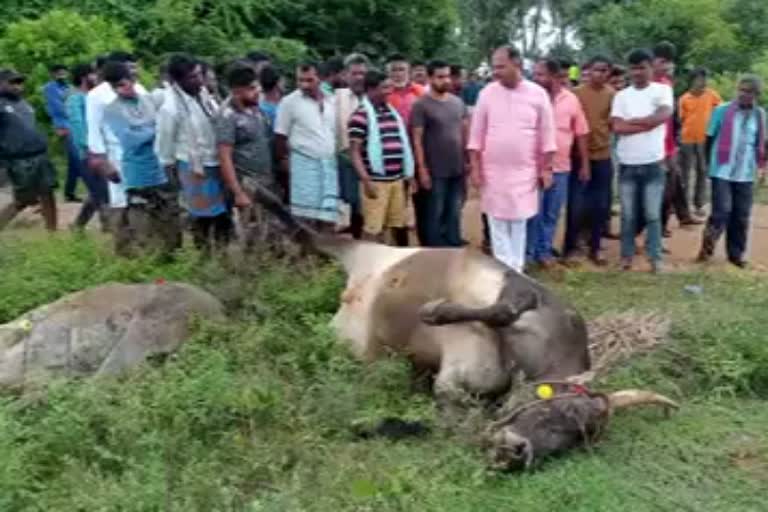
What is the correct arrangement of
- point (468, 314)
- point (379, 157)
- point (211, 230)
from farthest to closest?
point (379, 157), point (211, 230), point (468, 314)

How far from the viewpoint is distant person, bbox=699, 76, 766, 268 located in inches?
335

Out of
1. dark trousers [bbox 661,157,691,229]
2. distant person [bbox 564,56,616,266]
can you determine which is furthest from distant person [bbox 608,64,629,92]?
dark trousers [bbox 661,157,691,229]

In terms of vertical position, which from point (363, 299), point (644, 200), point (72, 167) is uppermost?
point (363, 299)

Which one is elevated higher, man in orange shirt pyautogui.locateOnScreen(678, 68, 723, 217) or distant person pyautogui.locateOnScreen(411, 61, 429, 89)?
distant person pyautogui.locateOnScreen(411, 61, 429, 89)

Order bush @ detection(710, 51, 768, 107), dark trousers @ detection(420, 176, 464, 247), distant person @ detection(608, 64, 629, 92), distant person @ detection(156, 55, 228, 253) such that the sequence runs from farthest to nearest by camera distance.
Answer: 1. bush @ detection(710, 51, 768, 107)
2. distant person @ detection(608, 64, 629, 92)
3. dark trousers @ detection(420, 176, 464, 247)
4. distant person @ detection(156, 55, 228, 253)

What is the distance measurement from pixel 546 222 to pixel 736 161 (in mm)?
1580

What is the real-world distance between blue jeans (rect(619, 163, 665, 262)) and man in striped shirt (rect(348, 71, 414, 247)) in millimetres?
1705

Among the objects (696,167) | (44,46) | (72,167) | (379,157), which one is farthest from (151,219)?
(44,46)

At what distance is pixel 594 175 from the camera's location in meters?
8.74

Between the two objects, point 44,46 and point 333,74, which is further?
point 44,46

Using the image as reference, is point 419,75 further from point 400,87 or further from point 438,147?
point 438,147

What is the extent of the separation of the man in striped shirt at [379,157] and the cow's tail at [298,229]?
73 centimetres

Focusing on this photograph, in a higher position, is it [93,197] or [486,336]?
[486,336]

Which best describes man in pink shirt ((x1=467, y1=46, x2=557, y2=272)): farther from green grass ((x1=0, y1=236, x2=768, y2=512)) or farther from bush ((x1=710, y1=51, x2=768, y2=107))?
bush ((x1=710, y1=51, x2=768, y2=107))
